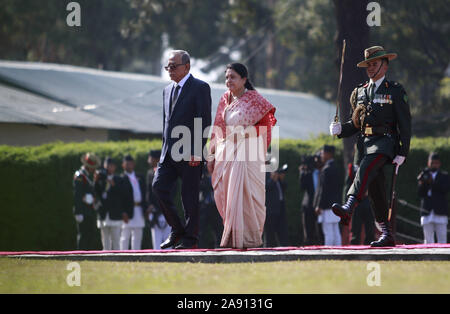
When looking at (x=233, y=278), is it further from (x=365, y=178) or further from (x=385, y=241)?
(x=385, y=241)

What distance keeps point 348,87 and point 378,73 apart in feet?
19.4

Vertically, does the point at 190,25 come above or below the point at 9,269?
above

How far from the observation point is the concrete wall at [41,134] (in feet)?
80.9

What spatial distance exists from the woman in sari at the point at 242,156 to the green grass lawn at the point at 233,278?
113 cm

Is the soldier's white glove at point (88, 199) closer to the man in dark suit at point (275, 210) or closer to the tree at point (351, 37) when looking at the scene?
the man in dark suit at point (275, 210)

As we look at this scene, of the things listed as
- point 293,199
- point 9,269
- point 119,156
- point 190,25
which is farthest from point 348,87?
point 190,25

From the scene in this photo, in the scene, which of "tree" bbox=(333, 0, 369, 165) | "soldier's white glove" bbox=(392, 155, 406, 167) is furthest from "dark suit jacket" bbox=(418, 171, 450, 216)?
"soldier's white glove" bbox=(392, 155, 406, 167)

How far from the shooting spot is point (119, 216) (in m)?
16.7

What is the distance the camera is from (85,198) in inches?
668

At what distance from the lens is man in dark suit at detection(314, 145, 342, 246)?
54.6 ft

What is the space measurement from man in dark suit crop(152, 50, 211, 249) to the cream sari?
10.0 inches

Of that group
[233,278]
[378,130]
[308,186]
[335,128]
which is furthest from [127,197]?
[233,278]

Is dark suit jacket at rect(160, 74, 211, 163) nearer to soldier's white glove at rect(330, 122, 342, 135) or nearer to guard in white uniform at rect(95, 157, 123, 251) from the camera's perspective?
soldier's white glove at rect(330, 122, 342, 135)
